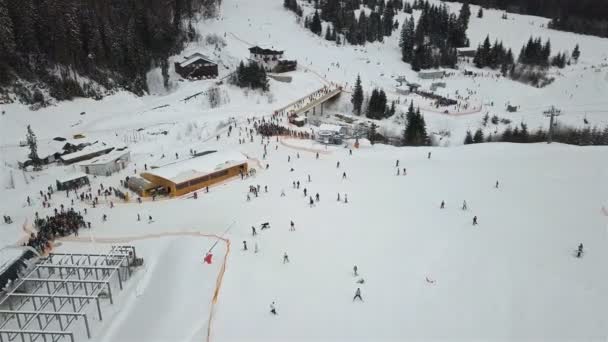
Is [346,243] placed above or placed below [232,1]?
below

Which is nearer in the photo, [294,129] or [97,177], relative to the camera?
[97,177]

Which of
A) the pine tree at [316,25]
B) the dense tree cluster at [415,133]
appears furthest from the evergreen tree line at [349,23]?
the dense tree cluster at [415,133]

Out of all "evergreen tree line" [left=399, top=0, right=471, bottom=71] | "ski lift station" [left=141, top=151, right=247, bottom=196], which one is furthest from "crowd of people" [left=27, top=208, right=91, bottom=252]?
"evergreen tree line" [left=399, top=0, right=471, bottom=71]

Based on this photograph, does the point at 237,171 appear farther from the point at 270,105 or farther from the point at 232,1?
the point at 232,1

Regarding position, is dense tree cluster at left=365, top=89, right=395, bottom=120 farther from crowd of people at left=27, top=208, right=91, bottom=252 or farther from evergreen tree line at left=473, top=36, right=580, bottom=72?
crowd of people at left=27, top=208, right=91, bottom=252

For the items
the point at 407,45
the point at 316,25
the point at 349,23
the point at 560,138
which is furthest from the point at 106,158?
the point at 349,23

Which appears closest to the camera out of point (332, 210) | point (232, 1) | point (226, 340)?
point (226, 340)

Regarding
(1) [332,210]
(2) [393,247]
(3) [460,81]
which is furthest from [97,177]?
(3) [460,81]
